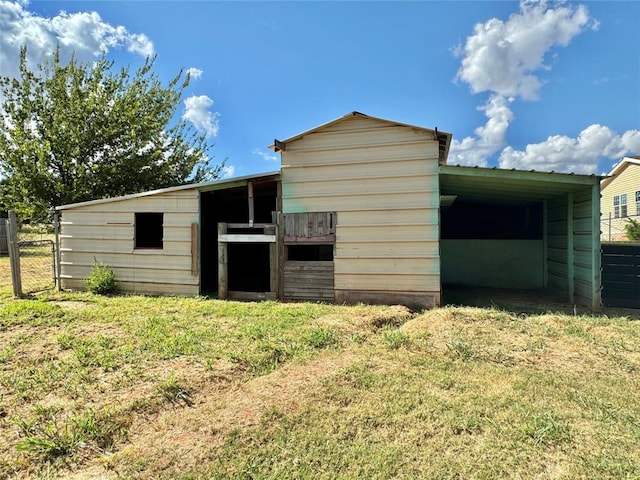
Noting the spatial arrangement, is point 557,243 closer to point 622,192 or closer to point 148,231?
point 148,231

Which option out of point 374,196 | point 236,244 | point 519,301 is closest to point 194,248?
point 236,244

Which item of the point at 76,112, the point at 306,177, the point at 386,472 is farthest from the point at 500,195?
the point at 76,112

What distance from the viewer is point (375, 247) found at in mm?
6902

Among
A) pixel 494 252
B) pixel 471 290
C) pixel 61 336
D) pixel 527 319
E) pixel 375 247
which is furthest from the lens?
pixel 494 252

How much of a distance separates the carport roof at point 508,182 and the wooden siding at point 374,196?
0.67 m

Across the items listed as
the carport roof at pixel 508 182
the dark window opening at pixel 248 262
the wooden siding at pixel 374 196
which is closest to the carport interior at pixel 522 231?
the carport roof at pixel 508 182

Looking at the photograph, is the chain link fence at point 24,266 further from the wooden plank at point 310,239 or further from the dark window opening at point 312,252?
the dark window opening at point 312,252

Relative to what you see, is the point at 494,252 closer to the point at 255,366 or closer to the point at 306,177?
the point at 306,177

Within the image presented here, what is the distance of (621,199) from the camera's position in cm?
1947

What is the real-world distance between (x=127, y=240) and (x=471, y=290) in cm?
843

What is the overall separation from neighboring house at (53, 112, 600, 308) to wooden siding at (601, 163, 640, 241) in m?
13.6

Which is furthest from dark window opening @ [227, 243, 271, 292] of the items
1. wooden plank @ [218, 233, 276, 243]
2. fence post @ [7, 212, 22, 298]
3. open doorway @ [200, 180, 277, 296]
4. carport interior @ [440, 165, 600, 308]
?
carport interior @ [440, 165, 600, 308]

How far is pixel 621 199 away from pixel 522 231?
14.6 metres

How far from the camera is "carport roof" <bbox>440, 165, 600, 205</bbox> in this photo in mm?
6199
